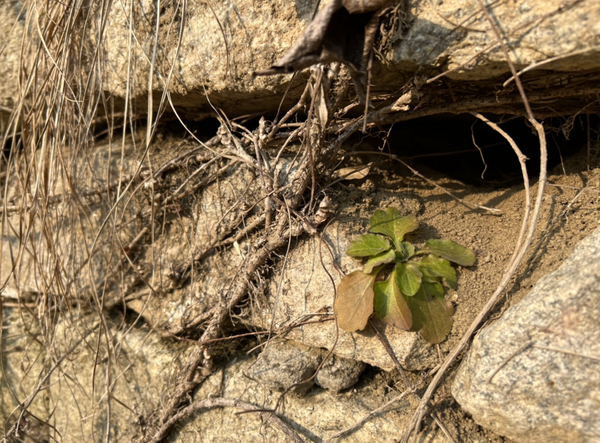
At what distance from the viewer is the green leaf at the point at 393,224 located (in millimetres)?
1426

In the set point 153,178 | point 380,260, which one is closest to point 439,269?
point 380,260

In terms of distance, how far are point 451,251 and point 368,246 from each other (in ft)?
0.82

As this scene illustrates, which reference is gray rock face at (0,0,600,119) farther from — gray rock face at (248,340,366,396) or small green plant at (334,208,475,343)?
gray rock face at (248,340,366,396)

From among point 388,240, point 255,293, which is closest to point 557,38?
point 388,240

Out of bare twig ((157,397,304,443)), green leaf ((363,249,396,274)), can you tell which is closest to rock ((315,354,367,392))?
bare twig ((157,397,304,443))

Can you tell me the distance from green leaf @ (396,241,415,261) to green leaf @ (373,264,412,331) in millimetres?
61

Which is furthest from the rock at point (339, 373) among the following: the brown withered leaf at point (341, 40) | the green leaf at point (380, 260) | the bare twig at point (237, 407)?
the brown withered leaf at point (341, 40)

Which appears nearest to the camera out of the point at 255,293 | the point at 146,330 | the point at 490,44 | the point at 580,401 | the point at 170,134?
the point at 580,401

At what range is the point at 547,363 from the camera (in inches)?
42.3

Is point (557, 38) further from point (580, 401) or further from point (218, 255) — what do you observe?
point (218, 255)

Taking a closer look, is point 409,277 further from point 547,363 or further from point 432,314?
point 547,363

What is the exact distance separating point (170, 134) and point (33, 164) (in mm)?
566

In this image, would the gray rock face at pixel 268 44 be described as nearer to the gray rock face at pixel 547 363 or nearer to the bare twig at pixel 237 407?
the gray rock face at pixel 547 363

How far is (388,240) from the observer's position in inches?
55.8
